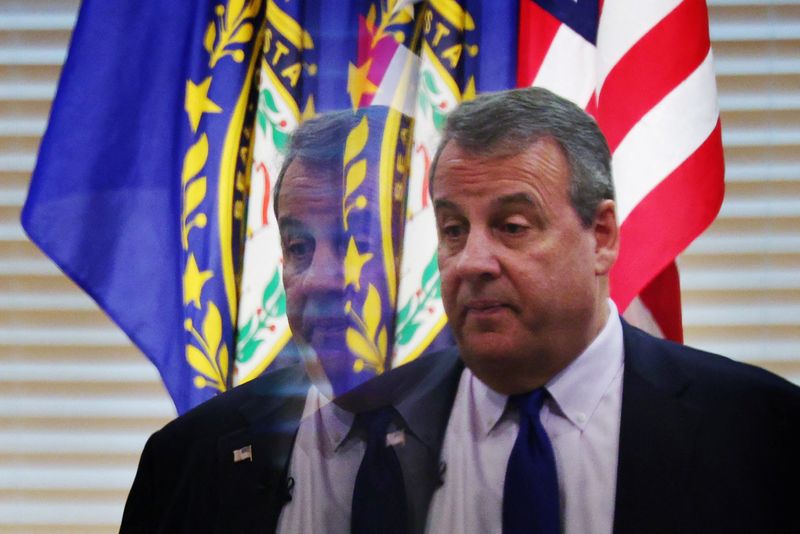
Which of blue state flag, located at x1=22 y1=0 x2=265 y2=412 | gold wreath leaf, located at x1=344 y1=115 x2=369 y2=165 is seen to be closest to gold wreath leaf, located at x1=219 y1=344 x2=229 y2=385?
blue state flag, located at x1=22 y1=0 x2=265 y2=412

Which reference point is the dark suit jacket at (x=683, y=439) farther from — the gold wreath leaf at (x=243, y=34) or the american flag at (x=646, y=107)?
the gold wreath leaf at (x=243, y=34)

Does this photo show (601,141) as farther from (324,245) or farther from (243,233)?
(243,233)

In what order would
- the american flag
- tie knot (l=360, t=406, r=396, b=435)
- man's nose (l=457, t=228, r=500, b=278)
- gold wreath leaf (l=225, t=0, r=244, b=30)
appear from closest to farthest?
man's nose (l=457, t=228, r=500, b=278) < tie knot (l=360, t=406, r=396, b=435) < the american flag < gold wreath leaf (l=225, t=0, r=244, b=30)

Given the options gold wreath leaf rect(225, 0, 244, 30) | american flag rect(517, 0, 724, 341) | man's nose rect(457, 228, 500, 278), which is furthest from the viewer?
gold wreath leaf rect(225, 0, 244, 30)

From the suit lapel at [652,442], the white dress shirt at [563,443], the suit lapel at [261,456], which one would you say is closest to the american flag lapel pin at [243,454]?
the suit lapel at [261,456]

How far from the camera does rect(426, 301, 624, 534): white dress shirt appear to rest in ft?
4.02

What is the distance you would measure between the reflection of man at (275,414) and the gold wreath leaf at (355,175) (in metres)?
0.02

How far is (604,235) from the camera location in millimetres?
1222

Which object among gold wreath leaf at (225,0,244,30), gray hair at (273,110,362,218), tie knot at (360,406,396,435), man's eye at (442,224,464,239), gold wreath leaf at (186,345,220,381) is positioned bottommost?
tie knot at (360,406,396,435)

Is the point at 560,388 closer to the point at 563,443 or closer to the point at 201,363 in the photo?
the point at 563,443

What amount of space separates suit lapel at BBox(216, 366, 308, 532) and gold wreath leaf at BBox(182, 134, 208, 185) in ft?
1.11

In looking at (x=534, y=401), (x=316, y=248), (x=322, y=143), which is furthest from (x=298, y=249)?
(x=534, y=401)

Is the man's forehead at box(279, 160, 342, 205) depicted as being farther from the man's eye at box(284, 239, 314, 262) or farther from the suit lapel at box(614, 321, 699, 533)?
the suit lapel at box(614, 321, 699, 533)

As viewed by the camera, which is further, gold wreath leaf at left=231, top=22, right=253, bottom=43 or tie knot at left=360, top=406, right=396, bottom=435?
gold wreath leaf at left=231, top=22, right=253, bottom=43
